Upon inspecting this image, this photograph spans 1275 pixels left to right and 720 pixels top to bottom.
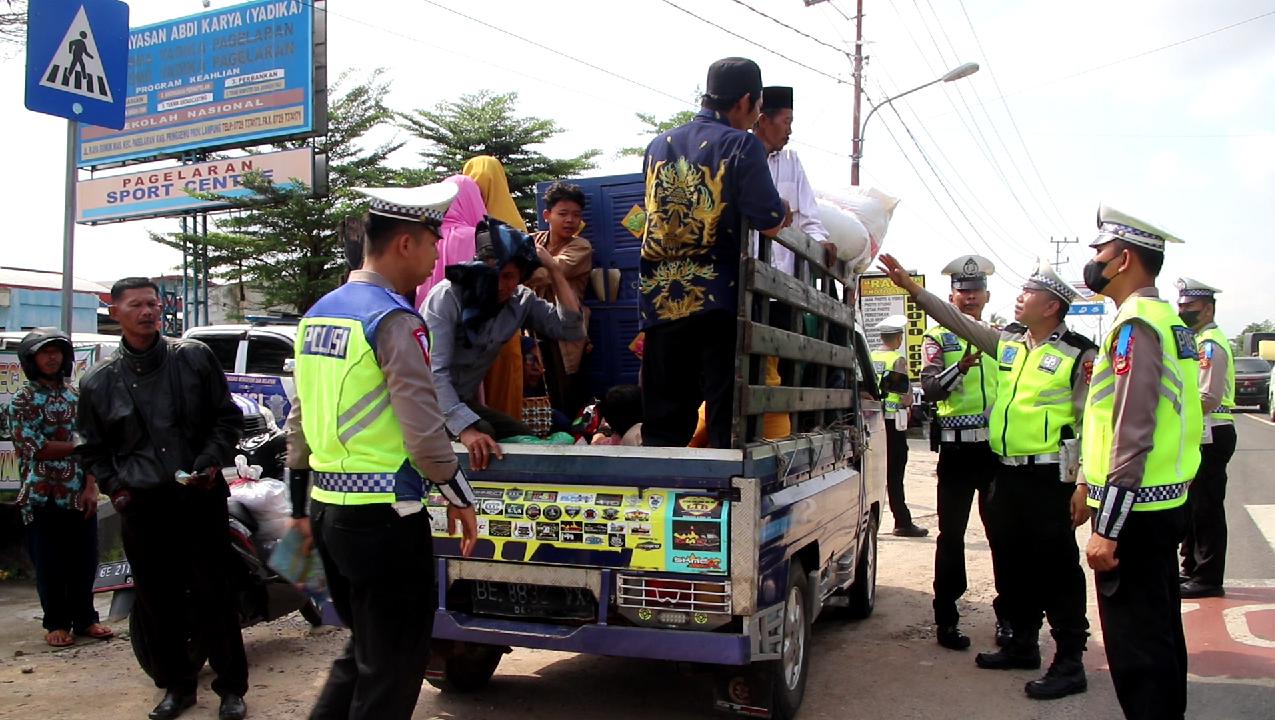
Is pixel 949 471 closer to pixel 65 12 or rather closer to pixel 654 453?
pixel 654 453

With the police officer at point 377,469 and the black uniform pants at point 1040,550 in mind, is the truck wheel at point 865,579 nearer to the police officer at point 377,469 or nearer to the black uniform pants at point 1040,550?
the black uniform pants at point 1040,550

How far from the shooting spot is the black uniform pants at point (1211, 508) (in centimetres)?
672

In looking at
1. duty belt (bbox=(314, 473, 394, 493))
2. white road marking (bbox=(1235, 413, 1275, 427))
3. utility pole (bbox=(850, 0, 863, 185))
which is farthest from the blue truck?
white road marking (bbox=(1235, 413, 1275, 427))

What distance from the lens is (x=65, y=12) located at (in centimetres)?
482

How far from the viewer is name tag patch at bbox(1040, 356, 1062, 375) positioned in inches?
195

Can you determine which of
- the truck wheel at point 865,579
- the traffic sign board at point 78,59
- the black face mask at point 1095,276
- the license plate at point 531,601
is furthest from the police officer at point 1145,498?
the traffic sign board at point 78,59

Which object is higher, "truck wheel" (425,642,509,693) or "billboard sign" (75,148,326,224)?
"billboard sign" (75,148,326,224)

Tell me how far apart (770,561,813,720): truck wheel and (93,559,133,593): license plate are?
320 centimetres

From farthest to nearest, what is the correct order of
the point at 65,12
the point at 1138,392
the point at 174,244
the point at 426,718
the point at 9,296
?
the point at 9,296 → the point at 174,244 → the point at 65,12 → the point at 426,718 → the point at 1138,392

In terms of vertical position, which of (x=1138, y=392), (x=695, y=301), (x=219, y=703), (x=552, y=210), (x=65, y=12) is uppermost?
(x=65, y=12)

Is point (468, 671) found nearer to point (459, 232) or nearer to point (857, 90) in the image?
point (459, 232)

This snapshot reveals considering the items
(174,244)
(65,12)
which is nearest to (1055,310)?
(65,12)

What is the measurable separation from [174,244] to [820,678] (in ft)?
64.8

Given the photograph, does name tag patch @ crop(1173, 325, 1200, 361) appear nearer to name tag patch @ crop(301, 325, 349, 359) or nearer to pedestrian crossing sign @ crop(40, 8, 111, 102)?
name tag patch @ crop(301, 325, 349, 359)
